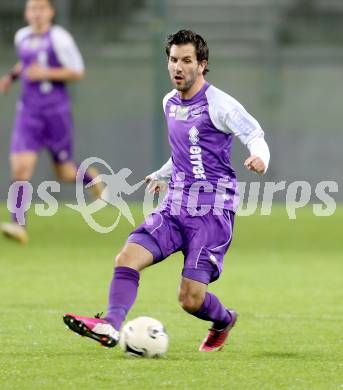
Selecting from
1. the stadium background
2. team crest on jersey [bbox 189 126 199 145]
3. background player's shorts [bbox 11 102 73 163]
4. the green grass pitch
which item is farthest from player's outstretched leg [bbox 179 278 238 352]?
the stadium background

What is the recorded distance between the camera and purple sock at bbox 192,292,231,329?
268 inches

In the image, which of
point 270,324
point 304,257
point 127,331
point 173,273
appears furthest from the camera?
point 304,257

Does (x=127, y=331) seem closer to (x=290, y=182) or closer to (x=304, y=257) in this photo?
(x=304, y=257)

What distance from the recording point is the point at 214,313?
6891 millimetres

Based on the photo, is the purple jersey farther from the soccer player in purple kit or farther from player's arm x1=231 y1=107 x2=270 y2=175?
player's arm x1=231 y1=107 x2=270 y2=175

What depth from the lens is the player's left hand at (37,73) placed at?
13344 mm

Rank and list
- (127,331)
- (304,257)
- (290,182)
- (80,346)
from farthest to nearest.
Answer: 1. (290,182)
2. (304,257)
3. (80,346)
4. (127,331)

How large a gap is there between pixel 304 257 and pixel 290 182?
208 inches

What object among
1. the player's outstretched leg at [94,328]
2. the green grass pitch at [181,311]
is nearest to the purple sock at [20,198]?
the green grass pitch at [181,311]

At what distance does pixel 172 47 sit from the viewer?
269 inches

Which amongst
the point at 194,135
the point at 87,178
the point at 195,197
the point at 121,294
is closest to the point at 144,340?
the point at 121,294

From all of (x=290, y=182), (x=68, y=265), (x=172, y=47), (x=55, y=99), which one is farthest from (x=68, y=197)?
(x=172, y=47)

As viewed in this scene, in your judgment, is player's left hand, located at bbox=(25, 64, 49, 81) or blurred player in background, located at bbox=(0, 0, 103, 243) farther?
player's left hand, located at bbox=(25, 64, 49, 81)

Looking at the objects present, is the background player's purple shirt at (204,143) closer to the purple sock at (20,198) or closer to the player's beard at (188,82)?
the player's beard at (188,82)
